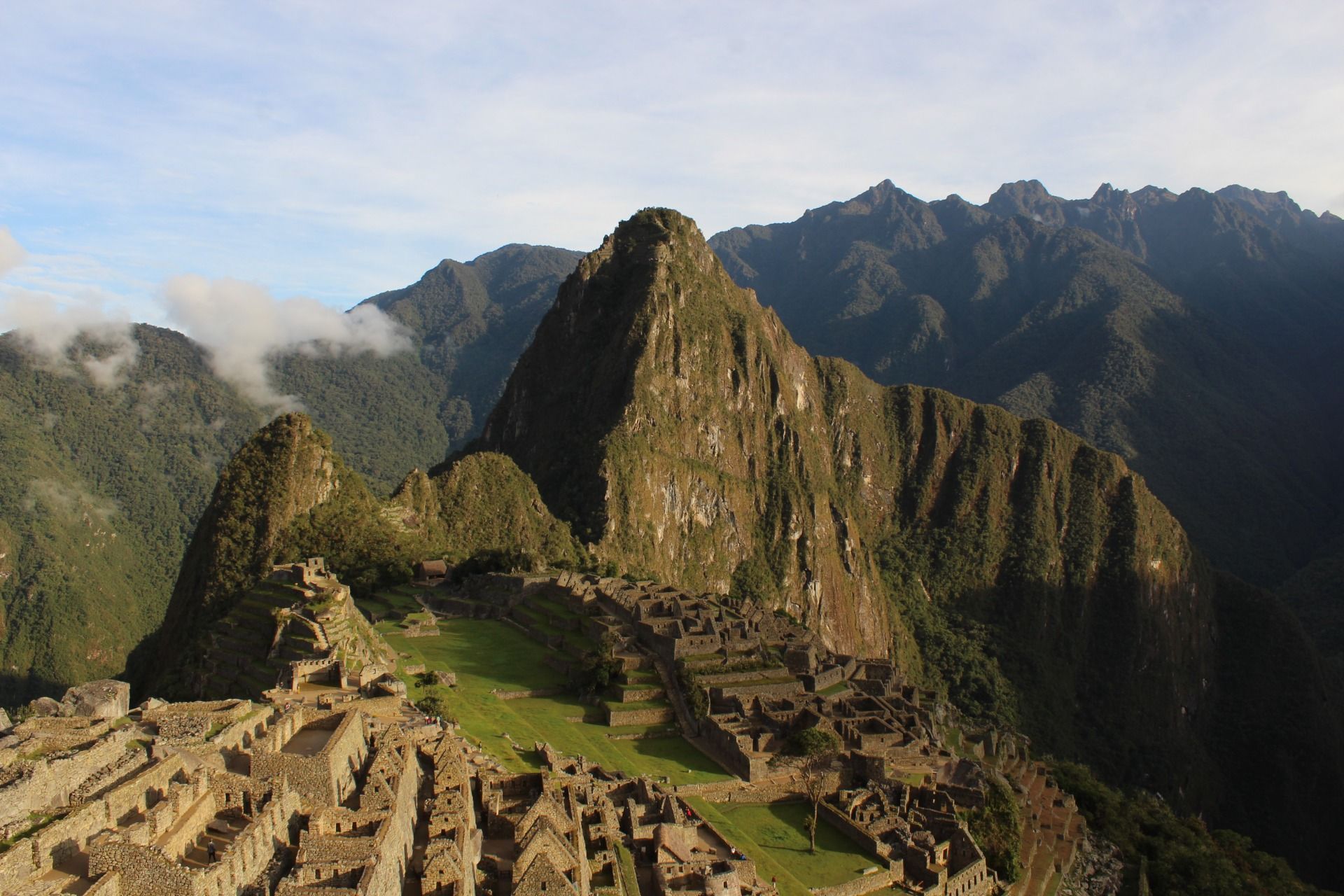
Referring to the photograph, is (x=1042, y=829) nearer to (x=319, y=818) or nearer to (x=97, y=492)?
(x=319, y=818)

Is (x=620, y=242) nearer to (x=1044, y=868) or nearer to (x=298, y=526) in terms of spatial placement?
(x=298, y=526)

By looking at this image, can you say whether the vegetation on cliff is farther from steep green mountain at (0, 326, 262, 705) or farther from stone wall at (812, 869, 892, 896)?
steep green mountain at (0, 326, 262, 705)

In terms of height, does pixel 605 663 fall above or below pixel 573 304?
below

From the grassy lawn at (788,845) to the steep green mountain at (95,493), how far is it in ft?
235

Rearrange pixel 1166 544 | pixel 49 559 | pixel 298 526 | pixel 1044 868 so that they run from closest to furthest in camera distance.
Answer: pixel 1044 868 → pixel 298 526 → pixel 49 559 → pixel 1166 544

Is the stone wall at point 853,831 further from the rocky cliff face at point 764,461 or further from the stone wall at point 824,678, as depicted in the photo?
the rocky cliff face at point 764,461

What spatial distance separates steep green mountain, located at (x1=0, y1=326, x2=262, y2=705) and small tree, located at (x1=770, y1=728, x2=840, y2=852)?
71112mm

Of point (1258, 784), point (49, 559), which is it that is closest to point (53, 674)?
point (49, 559)

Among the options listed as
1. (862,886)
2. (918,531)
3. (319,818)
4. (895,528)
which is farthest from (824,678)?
(918,531)

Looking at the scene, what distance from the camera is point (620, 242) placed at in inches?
6462

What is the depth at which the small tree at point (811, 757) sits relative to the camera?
117 feet

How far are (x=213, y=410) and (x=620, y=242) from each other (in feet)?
259

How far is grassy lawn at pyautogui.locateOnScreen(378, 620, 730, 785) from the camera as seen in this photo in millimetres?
34781

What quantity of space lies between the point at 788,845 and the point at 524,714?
12.3m
